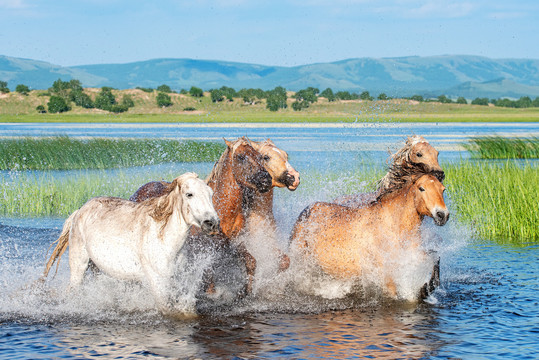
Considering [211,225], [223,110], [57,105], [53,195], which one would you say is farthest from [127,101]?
[211,225]

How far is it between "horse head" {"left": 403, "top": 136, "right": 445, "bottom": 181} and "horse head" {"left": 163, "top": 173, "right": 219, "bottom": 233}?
8.37 ft

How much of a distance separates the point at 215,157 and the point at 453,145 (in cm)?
1786

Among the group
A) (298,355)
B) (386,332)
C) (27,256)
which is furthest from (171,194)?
(27,256)

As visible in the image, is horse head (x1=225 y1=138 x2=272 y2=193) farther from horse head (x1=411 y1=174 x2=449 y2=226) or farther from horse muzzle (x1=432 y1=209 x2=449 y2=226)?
horse muzzle (x1=432 y1=209 x2=449 y2=226)

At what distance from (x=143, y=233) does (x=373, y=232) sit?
9.13 ft

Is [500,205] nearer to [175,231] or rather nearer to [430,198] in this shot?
[430,198]

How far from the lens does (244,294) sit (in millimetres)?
8227

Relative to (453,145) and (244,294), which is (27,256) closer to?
(244,294)

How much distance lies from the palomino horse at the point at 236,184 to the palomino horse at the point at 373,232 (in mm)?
920

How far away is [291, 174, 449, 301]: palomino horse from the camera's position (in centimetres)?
775

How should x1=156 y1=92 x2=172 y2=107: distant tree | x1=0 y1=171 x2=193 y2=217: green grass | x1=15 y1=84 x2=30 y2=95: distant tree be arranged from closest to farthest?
x1=0 y1=171 x2=193 y2=217: green grass, x1=15 y1=84 x2=30 y2=95: distant tree, x1=156 y1=92 x2=172 y2=107: distant tree

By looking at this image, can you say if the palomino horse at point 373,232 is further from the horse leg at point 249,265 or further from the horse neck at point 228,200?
A: the horse neck at point 228,200

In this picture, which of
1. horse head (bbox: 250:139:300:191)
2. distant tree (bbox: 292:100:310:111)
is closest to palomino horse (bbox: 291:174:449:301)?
horse head (bbox: 250:139:300:191)

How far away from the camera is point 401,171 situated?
798 cm
